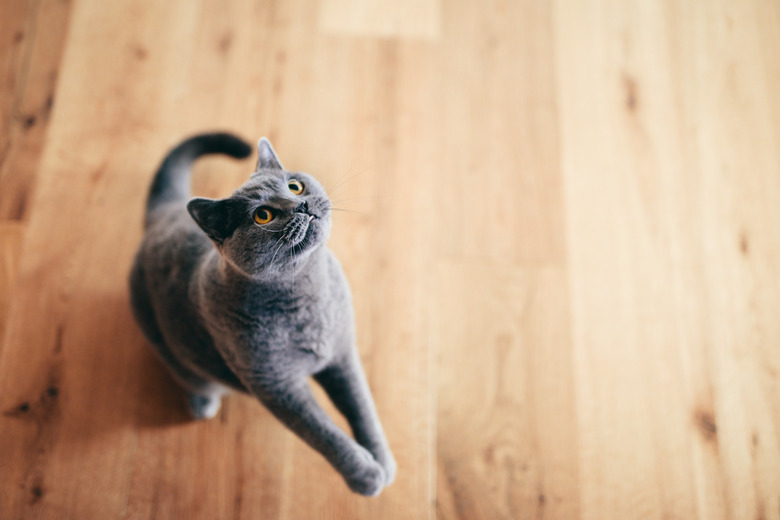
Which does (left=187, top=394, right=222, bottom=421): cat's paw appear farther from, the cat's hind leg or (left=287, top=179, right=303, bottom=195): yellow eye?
(left=287, top=179, right=303, bottom=195): yellow eye

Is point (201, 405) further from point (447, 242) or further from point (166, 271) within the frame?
point (447, 242)

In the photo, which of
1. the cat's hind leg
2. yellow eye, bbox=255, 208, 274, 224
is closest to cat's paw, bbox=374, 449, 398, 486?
the cat's hind leg

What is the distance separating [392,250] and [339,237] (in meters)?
0.13

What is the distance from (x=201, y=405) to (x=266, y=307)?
0.47 meters

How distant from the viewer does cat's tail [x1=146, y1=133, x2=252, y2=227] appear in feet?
3.42

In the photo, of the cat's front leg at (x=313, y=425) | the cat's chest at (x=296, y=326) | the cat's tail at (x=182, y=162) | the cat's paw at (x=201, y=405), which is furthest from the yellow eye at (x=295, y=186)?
the cat's paw at (x=201, y=405)

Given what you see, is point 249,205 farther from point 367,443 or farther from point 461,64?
point 461,64

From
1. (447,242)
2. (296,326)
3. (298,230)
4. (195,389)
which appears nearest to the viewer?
(298,230)

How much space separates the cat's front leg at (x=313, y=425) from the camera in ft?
2.59

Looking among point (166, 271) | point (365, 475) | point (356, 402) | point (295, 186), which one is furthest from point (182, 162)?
point (365, 475)

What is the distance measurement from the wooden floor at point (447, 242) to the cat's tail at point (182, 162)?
0.52 ft

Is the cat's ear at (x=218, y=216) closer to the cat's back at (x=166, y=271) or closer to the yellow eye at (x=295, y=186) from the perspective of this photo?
the yellow eye at (x=295, y=186)

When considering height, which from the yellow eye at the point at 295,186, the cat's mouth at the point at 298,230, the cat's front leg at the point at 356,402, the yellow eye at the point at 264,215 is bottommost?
the cat's front leg at the point at 356,402

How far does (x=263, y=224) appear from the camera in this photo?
667 millimetres
